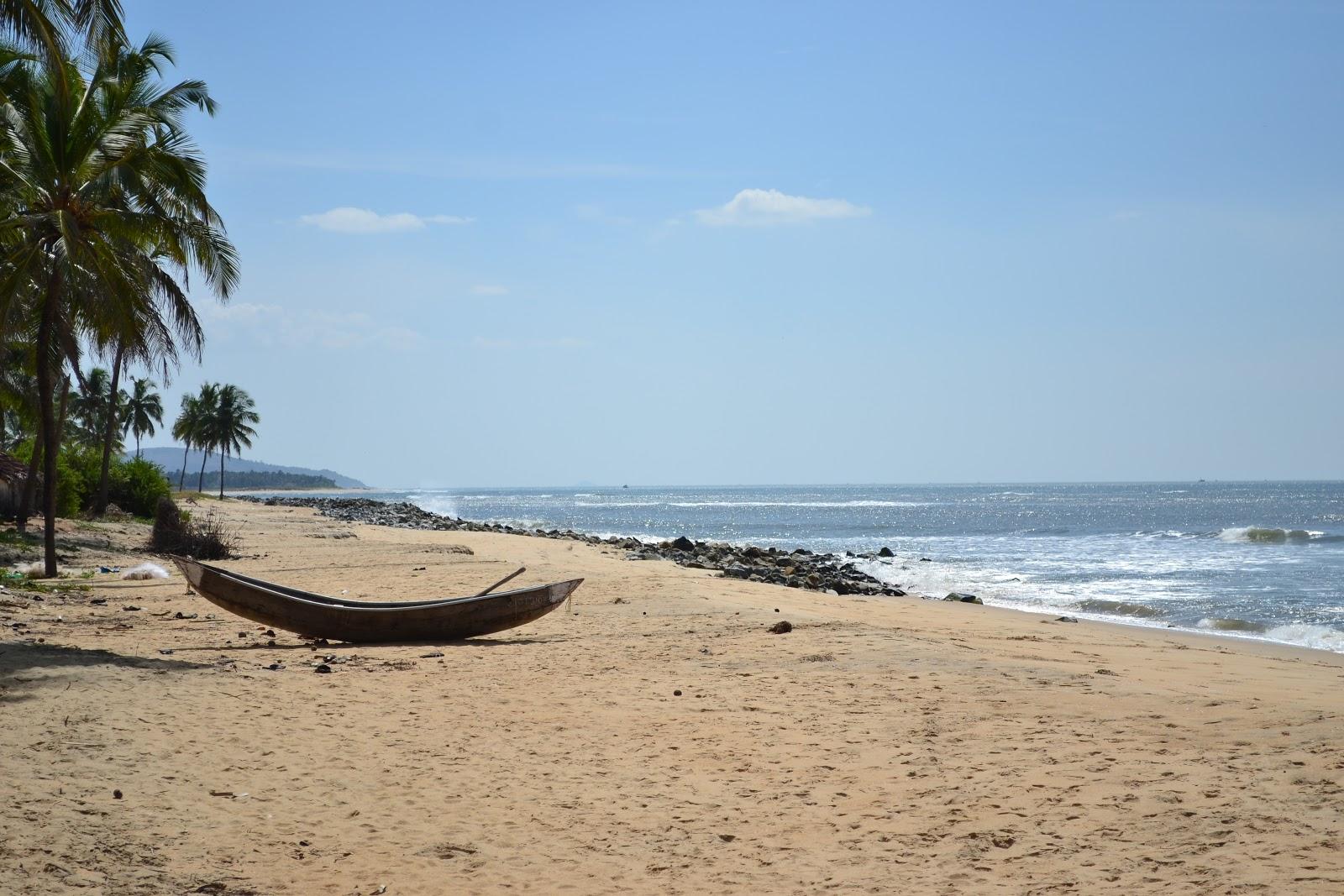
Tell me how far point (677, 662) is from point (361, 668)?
3168 mm

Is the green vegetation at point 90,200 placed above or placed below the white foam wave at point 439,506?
above

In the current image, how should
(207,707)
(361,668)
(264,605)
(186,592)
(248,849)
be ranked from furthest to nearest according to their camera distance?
(186,592) → (264,605) → (361,668) → (207,707) → (248,849)

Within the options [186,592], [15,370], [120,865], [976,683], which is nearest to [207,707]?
[120,865]

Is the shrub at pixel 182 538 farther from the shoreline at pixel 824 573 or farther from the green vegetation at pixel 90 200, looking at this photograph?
the shoreline at pixel 824 573

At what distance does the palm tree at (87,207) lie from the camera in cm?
1466

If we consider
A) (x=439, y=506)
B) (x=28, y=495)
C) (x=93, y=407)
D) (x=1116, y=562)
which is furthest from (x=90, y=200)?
(x=439, y=506)

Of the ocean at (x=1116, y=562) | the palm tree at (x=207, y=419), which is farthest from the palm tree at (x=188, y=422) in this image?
the ocean at (x=1116, y=562)

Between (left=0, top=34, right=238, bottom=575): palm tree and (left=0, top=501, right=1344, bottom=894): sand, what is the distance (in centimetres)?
558

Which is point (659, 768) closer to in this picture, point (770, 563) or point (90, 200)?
point (90, 200)

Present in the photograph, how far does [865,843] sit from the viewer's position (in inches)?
217

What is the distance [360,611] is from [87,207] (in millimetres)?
8859

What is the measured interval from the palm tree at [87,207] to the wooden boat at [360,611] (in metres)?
5.08

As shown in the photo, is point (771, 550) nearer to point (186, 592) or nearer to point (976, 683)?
point (186, 592)

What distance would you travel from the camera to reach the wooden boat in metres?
11.7
